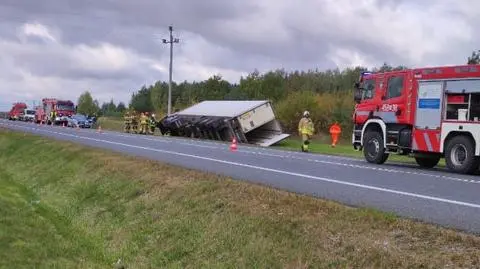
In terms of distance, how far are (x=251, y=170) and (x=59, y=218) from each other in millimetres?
4690

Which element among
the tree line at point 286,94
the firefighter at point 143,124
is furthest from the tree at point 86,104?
the firefighter at point 143,124

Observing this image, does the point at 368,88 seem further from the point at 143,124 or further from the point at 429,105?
the point at 143,124

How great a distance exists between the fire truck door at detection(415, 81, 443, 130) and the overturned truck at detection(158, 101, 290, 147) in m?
18.8

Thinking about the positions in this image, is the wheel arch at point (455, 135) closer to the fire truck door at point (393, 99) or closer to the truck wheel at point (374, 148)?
the fire truck door at point (393, 99)

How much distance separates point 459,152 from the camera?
17.0 m

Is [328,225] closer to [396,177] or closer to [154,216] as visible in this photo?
[154,216]

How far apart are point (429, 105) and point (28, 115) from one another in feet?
235

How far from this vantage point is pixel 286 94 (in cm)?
8256

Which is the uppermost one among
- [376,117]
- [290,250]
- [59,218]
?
[376,117]

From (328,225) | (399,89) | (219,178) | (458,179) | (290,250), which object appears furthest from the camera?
(399,89)

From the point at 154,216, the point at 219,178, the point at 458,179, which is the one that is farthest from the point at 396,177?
the point at 154,216

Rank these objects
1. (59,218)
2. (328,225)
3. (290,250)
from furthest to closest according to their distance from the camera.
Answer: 1. (59,218)
2. (328,225)
3. (290,250)

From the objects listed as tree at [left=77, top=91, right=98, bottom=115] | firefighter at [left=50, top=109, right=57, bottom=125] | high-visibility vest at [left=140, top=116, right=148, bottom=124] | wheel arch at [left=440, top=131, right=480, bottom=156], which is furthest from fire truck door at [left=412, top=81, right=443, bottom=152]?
tree at [left=77, top=91, right=98, bottom=115]

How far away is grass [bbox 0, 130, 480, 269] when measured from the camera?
22.5 feet
